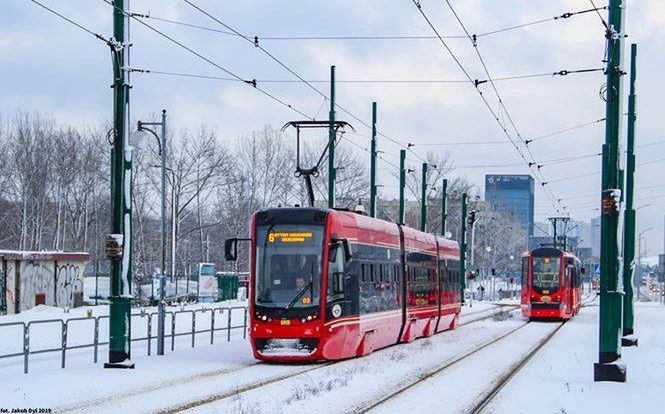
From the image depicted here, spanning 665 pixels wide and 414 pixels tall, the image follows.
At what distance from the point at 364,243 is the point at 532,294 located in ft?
74.5

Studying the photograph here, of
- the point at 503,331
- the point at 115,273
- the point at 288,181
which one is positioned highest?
the point at 288,181

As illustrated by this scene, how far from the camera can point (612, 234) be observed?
17766 mm

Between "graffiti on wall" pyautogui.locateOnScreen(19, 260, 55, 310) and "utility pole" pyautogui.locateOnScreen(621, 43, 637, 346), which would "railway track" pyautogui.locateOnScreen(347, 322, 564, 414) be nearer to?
"utility pole" pyautogui.locateOnScreen(621, 43, 637, 346)

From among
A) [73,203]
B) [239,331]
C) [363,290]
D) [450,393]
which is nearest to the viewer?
[450,393]

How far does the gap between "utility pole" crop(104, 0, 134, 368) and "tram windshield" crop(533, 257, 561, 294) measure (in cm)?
2749

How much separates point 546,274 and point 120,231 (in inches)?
1095

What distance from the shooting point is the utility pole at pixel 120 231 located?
1927 cm

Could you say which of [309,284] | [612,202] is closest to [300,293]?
[309,284]

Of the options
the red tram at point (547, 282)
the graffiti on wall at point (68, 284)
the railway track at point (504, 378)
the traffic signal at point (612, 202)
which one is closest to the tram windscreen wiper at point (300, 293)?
the railway track at point (504, 378)

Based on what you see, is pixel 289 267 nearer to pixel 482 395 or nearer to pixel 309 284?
pixel 309 284

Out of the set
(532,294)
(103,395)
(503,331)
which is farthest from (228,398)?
(532,294)

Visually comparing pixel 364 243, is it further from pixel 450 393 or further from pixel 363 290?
pixel 450 393

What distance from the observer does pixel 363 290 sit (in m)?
23.0

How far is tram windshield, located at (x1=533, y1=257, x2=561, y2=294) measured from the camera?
4406 cm
